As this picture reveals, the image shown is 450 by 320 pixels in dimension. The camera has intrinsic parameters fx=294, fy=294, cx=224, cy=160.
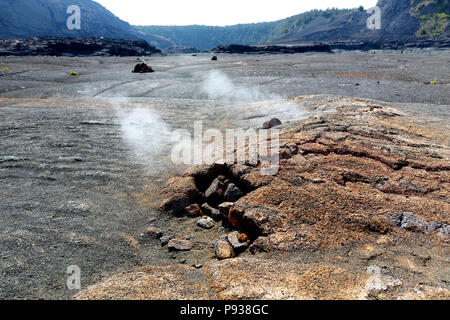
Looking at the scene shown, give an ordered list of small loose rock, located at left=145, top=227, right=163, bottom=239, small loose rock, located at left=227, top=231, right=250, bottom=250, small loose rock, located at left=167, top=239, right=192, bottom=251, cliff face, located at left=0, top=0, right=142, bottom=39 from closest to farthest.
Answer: small loose rock, located at left=227, top=231, right=250, bottom=250, small loose rock, located at left=167, top=239, right=192, bottom=251, small loose rock, located at left=145, top=227, right=163, bottom=239, cliff face, located at left=0, top=0, right=142, bottom=39

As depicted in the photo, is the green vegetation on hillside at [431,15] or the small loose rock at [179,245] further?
the green vegetation on hillside at [431,15]

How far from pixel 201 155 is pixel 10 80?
12701mm

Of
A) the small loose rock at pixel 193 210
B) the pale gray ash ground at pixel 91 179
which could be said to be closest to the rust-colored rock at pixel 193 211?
the small loose rock at pixel 193 210

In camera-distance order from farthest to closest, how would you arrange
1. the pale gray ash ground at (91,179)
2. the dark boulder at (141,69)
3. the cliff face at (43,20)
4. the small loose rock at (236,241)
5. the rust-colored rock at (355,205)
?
1. the cliff face at (43,20)
2. the dark boulder at (141,69)
3. the small loose rock at (236,241)
4. the pale gray ash ground at (91,179)
5. the rust-colored rock at (355,205)

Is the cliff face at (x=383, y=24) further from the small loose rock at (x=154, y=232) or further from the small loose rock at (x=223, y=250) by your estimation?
the small loose rock at (x=154, y=232)

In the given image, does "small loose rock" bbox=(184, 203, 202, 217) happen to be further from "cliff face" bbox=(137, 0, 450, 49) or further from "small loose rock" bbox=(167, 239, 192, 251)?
"cliff face" bbox=(137, 0, 450, 49)

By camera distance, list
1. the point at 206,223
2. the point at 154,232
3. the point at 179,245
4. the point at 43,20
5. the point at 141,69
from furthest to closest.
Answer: the point at 43,20 < the point at 141,69 < the point at 206,223 < the point at 154,232 < the point at 179,245

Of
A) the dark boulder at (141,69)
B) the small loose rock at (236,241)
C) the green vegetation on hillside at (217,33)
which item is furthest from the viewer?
the green vegetation on hillside at (217,33)

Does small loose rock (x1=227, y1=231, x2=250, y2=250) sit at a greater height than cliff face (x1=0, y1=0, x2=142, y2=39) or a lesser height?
lesser

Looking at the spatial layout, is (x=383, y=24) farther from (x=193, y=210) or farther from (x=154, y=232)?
(x=154, y=232)

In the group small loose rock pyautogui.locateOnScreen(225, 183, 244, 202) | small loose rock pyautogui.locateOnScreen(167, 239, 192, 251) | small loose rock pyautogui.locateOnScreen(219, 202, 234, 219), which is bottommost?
small loose rock pyautogui.locateOnScreen(167, 239, 192, 251)

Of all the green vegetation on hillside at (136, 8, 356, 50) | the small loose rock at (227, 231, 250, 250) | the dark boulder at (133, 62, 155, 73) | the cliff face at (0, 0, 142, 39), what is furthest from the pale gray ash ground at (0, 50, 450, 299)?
the green vegetation on hillside at (136, 8, 356, 50)

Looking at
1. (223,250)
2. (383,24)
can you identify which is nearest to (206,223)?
(223,250)
